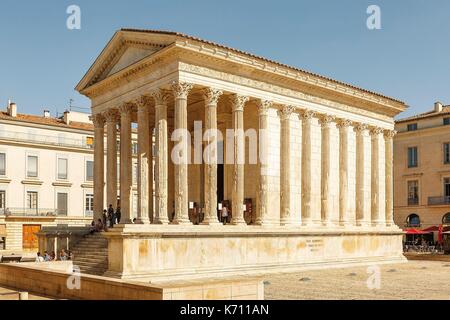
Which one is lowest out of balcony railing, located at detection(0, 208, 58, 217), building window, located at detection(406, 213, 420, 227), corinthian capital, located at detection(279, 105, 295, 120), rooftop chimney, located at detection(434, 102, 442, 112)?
building window, located at detection(406, 213, 420, 227)

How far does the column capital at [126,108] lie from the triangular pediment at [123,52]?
1797mm

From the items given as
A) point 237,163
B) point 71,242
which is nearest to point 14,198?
point 71,242

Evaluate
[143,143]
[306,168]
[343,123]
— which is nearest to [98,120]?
[143,143]

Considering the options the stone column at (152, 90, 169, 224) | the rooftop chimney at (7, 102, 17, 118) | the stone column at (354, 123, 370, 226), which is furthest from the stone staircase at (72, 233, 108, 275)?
the rooftop chimney at (7, 102, 17, 118)

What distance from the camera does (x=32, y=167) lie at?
5256 centimetres

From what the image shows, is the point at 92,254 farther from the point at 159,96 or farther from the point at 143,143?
the point at 159,96

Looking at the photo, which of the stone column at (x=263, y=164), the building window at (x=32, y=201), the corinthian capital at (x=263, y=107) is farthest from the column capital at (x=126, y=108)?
the building window at (x=32, y=201)

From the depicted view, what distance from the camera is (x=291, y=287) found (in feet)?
70.5

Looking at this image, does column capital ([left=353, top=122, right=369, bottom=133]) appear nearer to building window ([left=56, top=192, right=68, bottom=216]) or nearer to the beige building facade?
the beige building facade

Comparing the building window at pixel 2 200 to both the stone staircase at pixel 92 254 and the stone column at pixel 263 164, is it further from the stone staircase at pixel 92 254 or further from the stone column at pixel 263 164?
the stone column at pixel 263 164

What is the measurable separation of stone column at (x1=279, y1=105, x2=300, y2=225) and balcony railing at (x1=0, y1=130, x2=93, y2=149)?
30997mm

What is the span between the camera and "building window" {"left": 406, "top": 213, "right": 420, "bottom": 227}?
2255 inches

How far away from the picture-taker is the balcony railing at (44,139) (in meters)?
51.4

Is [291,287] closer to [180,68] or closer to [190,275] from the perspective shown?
[190,275]
